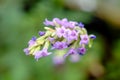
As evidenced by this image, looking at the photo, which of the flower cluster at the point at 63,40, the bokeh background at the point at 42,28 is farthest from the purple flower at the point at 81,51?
the bokeh background at the point at 42,28

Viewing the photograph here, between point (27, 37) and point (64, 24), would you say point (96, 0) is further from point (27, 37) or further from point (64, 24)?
point (64, 24)

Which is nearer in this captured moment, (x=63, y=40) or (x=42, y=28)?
(x=63, y=40)

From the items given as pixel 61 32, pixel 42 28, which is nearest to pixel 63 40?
pixel 61 32

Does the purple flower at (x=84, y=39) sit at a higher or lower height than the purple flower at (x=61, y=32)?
lower

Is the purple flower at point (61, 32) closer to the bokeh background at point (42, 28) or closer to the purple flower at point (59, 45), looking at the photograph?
the purple flower at point (59, 45)

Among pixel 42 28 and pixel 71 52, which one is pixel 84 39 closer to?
pixel 71 52

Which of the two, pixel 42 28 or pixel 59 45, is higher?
pixel 42 28

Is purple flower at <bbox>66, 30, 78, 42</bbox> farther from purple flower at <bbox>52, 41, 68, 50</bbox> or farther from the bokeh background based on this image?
the bokeh background

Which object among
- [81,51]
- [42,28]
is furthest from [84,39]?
[42,28]
